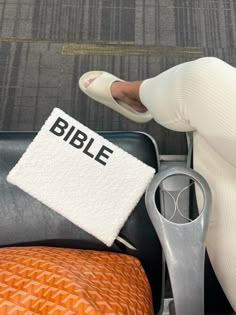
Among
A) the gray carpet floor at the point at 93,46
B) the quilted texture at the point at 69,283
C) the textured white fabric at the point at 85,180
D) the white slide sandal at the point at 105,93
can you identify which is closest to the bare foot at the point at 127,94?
the white slide sandal at the point at 105,93

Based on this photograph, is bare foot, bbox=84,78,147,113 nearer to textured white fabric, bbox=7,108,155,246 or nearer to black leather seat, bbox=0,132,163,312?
textured white fabric, bbox=7,108,155,246

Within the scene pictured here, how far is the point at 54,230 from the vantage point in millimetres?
781

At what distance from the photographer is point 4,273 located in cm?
61

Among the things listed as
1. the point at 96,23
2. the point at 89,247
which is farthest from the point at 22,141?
the point at 96,23

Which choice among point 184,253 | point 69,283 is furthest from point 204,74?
point 69,283

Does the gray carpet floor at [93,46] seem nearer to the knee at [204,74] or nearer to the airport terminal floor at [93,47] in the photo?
the airport terminal floor at [93,47]

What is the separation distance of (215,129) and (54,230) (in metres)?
0.39

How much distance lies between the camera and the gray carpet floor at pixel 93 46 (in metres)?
1.30

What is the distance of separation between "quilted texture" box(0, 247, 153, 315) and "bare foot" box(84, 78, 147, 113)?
1.77ft

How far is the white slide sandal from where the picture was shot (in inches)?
46.2

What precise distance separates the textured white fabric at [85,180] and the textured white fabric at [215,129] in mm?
144

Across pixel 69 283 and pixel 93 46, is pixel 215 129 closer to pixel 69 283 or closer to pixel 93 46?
pixel 69 283

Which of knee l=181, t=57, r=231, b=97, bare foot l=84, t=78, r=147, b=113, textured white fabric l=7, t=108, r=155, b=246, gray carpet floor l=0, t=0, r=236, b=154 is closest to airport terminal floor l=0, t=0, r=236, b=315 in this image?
gray carpet floor l=0, t=0, r=236, b=154

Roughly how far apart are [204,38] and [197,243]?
995mm
